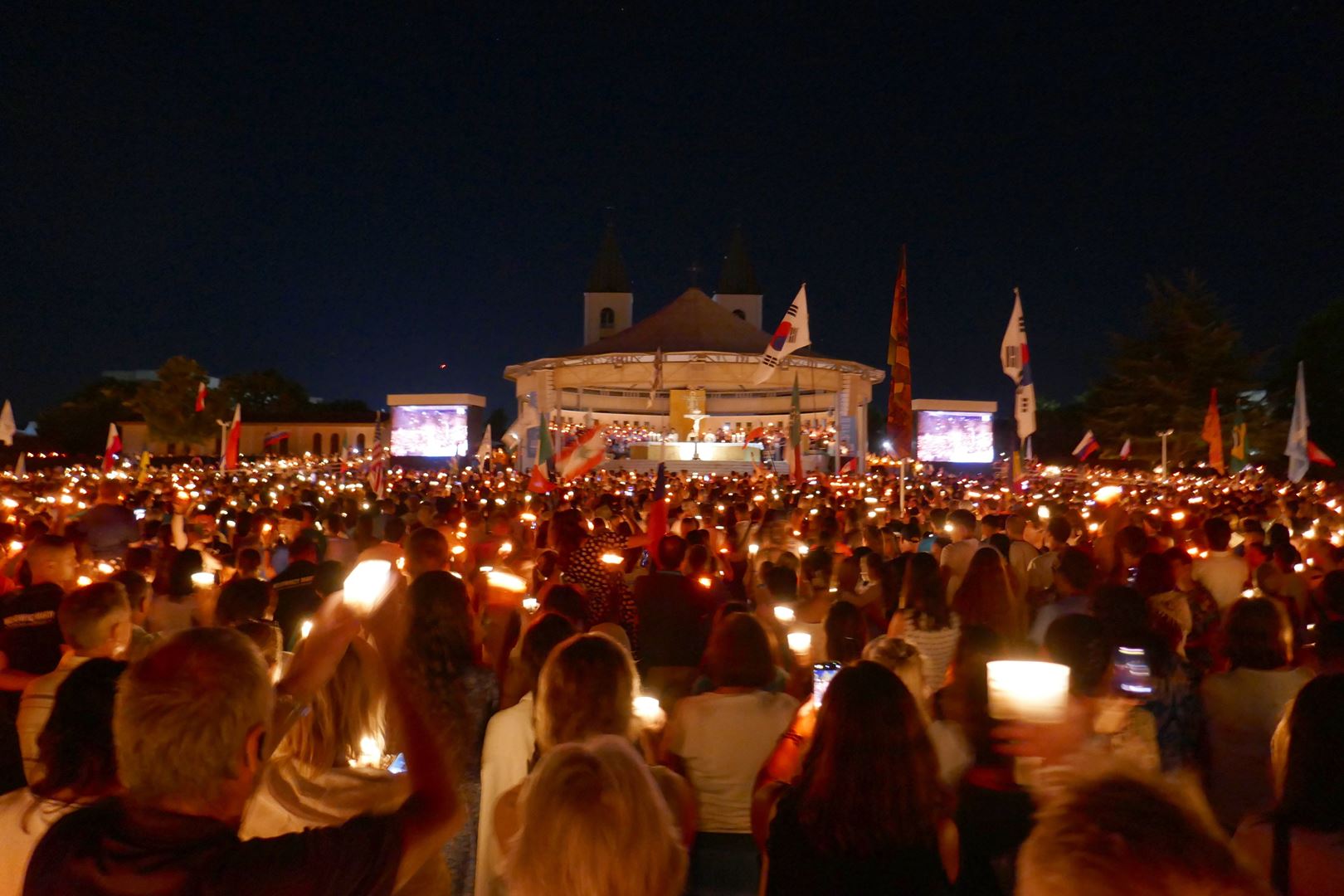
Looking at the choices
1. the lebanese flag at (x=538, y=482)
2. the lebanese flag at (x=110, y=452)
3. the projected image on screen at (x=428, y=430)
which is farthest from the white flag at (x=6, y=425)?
the projected image on screen at (x=428, y=430)

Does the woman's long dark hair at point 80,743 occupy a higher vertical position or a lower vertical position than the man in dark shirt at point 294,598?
higher

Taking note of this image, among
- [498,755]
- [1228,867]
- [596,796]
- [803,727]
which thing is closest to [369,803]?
[498,755]

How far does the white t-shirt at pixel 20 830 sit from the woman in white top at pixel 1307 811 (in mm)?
2730

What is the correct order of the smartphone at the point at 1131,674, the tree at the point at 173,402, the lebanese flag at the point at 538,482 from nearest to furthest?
the smartphone at the point at 1131,674 → the lebanese flag at the point at 538,482 → the tree at the point at 173,402

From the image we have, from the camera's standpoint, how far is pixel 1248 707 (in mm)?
4211

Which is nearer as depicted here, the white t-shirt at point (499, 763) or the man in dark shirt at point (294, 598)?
the white t-shirt at point (499, 763)

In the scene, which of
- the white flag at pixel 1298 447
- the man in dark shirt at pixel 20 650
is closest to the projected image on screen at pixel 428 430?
the white flag at pixel 1298 447

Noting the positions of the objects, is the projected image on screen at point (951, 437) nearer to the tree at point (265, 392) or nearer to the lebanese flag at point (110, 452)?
the lebanese flag at point (110, 452)

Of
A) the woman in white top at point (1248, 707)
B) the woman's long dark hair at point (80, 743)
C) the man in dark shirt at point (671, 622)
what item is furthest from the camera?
the man in dark shirt at point (671, 622)

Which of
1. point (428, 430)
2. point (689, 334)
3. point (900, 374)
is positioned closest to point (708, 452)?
point (689, 334)

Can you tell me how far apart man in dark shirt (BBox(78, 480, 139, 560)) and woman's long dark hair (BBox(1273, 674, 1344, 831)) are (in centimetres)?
923

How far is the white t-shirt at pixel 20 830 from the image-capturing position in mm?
2373

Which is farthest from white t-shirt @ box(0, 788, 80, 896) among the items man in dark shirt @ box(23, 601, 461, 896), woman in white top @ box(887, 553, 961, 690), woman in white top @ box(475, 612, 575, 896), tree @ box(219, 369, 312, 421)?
tree @ box(219, 369, 312, 421)

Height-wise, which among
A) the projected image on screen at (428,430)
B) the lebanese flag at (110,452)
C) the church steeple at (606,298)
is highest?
the church steeple at (606,298)
